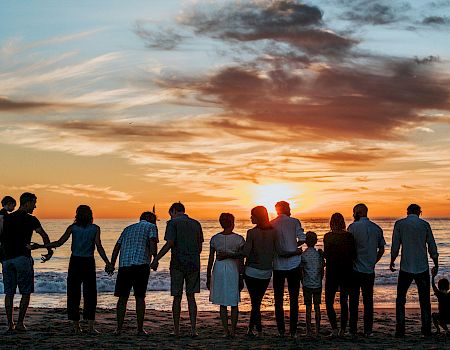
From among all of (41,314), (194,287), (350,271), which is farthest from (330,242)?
(41,314)

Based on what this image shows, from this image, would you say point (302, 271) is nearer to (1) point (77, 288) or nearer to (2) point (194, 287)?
(2) point (194, 287)

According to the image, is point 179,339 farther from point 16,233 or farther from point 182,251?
point 16,233

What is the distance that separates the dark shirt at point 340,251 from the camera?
1032cm

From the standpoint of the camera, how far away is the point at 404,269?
1068 centimetres

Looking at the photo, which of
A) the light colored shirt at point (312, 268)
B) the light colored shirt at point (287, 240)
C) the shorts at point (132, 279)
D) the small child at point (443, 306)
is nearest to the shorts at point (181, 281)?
the shorts at point (132, 279)

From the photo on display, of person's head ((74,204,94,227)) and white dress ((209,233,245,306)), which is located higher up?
person's head ((74,204,94,227))

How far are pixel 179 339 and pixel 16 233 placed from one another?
3.04m

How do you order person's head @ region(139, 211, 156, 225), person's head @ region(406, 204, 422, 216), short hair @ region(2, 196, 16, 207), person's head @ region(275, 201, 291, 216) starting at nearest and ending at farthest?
1. person's head @ region(275, 201, 291, 216)
2. short hair @ region(2, 196, 16, 207)
3. person's head @ region(139, 211, 156, 225)
4. person's head @ region(406, 204, 422, 216)

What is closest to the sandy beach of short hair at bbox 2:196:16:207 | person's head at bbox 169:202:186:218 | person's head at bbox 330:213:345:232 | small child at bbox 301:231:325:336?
small child at bbox 301:231:325:336

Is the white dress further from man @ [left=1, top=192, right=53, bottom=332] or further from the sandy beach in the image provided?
man @ [left=1, top=192, right=53, bottom=332]

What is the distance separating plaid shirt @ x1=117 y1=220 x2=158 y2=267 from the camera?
10.3m

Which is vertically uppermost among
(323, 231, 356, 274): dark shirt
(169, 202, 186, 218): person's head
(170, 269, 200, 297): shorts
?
(169, 202, 186, 218): person's head

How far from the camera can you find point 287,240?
10.2m

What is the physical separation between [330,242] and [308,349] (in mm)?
1830
